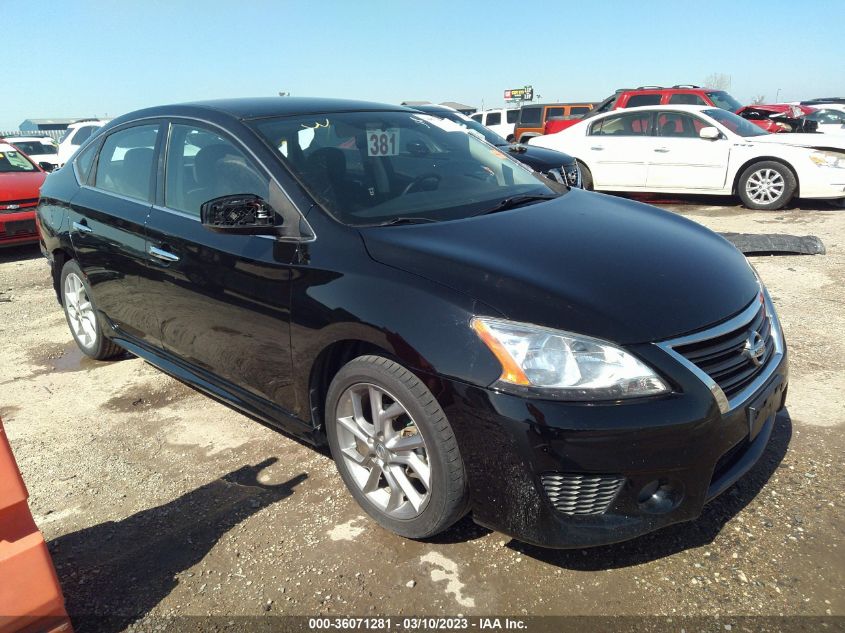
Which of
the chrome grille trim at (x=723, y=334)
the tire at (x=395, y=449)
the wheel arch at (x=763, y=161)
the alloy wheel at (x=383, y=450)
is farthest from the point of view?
the wheel arch at (x=763, y=161)

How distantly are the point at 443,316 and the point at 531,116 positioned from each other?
1945cm

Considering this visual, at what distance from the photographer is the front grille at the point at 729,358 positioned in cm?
221

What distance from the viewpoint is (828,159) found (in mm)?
9086

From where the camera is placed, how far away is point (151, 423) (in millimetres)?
3754

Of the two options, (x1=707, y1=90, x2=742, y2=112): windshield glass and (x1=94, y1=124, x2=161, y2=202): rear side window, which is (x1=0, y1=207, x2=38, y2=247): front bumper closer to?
(x1=94, y1=124, x2=161, y2=202): rear side window

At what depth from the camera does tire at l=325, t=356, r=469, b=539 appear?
89.2 inches

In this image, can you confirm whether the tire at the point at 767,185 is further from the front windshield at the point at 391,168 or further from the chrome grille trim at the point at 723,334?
the chrome grille trim at the point at 723,334

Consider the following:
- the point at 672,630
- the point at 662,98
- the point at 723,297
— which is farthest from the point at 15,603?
the point at 662,98

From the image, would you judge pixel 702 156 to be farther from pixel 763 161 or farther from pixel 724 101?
pixel 724 101

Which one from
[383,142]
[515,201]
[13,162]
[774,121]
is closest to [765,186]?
A: [774,121]

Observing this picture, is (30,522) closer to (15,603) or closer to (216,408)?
(15,603)

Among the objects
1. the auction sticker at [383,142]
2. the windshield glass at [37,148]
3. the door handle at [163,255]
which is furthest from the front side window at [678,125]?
the windshield glass at [37,148]

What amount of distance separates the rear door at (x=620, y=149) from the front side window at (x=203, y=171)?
327 inches

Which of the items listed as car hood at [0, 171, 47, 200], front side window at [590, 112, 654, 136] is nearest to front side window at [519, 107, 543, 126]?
front side window at [590, 112, 654, 136]
